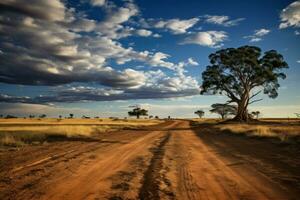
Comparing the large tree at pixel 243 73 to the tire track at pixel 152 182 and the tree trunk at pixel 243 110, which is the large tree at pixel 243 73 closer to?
the tree trunk at pixel 243 110

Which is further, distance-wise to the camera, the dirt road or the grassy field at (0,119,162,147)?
the grassy field at (0,119,162,147)

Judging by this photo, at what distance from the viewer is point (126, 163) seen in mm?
9938

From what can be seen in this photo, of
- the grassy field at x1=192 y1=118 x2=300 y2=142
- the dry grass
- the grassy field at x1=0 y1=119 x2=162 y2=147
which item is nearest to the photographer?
the grassy field at x1=192 y1=118 x2=300 y2=142

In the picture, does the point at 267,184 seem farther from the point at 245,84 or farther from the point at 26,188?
the point at 245,84

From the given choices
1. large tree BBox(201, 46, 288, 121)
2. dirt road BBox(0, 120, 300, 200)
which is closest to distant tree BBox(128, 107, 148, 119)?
large tree BBox(201, 46, 288, 121)

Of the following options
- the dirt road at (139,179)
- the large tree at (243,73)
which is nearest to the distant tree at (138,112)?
the large tree at (243,73)

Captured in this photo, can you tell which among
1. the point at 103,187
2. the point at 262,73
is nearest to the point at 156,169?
the point at 103,187

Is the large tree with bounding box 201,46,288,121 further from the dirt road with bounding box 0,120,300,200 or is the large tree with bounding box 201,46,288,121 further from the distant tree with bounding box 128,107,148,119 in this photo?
the distant tree with bounding box 128,107,148,119

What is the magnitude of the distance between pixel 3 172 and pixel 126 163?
375 centimetres

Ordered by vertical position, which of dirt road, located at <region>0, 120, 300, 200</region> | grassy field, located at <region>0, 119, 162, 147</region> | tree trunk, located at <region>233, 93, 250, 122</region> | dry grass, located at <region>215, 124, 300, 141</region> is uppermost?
tree trunk, located at <region>233, 93, 250, 122</region>

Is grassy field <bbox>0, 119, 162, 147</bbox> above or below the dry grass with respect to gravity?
below

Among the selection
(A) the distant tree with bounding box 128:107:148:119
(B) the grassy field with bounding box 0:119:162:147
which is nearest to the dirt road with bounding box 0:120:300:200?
(B) the grassy field with bounding box 0:119:162:147

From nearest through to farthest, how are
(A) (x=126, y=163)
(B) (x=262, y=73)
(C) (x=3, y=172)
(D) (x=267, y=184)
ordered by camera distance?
1. (D) (x=267, y=184)
2. (C) (x=3, y=172)
3. (A) (x=126, y=163)
4. (B) (x=262, y=73)

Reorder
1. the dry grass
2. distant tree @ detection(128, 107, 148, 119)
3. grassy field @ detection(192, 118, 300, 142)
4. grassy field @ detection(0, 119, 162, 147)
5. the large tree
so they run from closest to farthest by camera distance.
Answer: grassy field @ detection(192, 118, 300, 142) < grassy field @ detection(0, 119, 162, 147) < the dry grass < the large tree < distant tree @ detection(128, 107, 148, 119)
